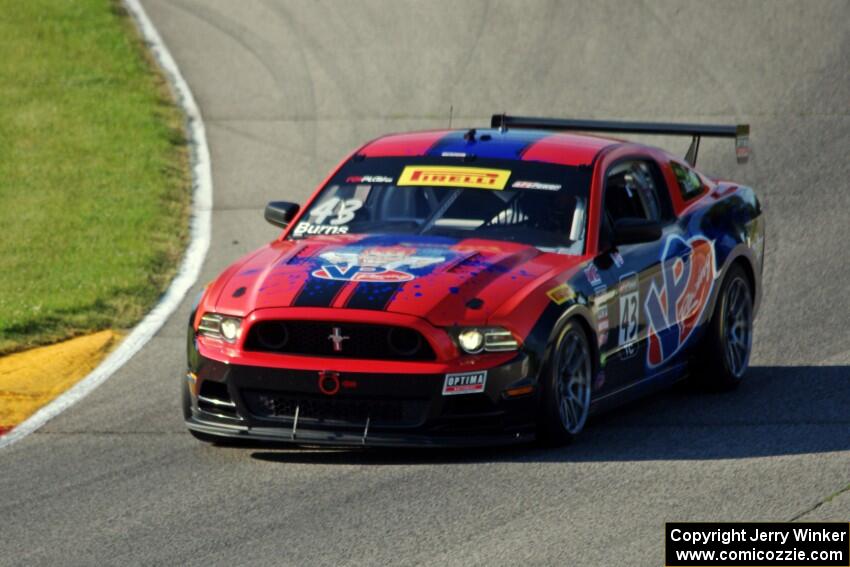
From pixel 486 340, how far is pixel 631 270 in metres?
1.48

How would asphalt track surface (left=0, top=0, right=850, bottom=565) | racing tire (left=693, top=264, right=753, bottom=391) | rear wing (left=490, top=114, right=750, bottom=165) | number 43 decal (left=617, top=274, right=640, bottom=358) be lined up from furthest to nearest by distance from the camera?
rear wing (left=490, top=114, right=750, bottom=165)
racing tire (left=693, top=264, right=753, bottom=391)
number 43 decal (left=617, top=274, right=640, bottom=358)
asphalt track surface (left=0, top=0, right=850, bottom=565)

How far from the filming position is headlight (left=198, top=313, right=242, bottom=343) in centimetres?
856

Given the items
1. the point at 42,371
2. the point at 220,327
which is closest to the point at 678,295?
the point at 220,327

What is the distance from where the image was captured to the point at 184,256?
46.6 ft

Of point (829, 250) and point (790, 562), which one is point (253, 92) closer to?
point (829, 250)

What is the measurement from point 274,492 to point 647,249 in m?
2.92

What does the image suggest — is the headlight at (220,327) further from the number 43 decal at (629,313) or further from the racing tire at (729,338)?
the racing tire at (729,338)

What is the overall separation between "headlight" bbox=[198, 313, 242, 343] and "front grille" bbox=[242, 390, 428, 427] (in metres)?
0.33

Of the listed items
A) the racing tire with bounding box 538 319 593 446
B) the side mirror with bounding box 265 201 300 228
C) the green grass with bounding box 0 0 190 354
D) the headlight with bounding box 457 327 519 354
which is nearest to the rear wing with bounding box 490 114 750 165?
the side mirror with bounding box 265 201 300 228

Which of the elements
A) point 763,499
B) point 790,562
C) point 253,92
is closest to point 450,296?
point 763,499

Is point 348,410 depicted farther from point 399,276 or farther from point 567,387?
point 567,387

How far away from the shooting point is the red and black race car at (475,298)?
27.2 ft

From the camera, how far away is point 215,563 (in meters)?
6.75

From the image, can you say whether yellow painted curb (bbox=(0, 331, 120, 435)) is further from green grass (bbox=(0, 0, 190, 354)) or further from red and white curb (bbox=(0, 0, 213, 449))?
green grass (bbox=(0, 0, 190, 354))
